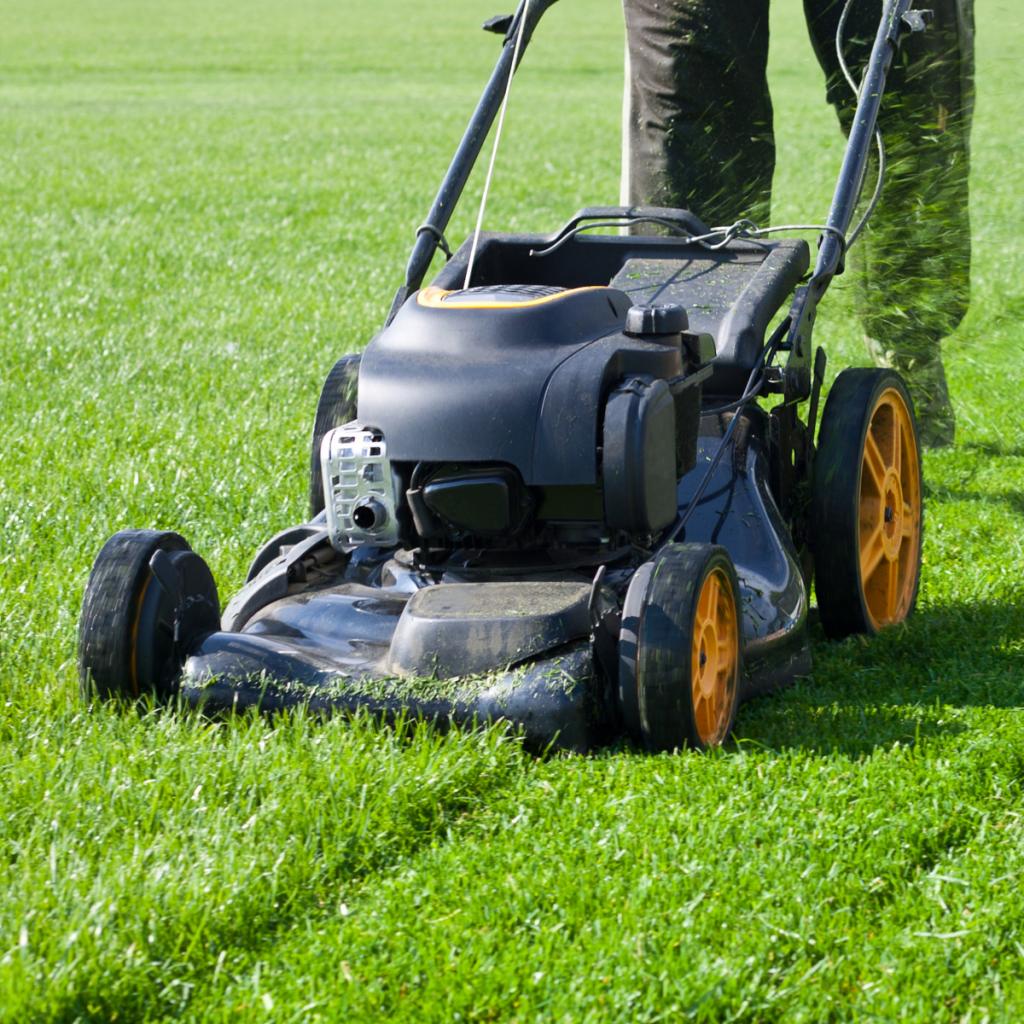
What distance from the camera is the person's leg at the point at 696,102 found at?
13.6 feet

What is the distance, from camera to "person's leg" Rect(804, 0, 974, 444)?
4402mm

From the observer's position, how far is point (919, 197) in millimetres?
4742

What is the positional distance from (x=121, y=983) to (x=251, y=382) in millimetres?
4127

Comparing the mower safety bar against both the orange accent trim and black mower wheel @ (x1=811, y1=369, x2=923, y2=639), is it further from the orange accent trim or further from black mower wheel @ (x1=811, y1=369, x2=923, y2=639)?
black mower wheel @ (x1=811, y1=369, x2=923, y2=639)

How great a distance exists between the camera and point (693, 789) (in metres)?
2.56

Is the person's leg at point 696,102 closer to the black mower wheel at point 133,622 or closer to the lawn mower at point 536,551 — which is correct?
the lawn mower at point 536,551

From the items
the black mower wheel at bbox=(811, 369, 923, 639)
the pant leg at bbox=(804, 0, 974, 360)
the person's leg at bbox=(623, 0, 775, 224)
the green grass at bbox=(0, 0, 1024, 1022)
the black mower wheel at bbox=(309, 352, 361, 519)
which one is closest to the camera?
the green grass at bbox=(0, 0, 1024, 1022)

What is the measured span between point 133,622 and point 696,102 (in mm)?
2029

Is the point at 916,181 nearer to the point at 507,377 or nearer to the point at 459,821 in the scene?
the point at 507,377

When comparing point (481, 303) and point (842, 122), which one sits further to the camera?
point (842, 122)

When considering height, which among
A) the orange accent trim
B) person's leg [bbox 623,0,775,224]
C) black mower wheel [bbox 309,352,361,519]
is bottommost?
black mower wheel [bbox 309,352,361,519]

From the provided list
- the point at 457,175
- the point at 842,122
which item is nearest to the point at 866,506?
the point at 457,175

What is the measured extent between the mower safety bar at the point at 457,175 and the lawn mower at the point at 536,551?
664 mm

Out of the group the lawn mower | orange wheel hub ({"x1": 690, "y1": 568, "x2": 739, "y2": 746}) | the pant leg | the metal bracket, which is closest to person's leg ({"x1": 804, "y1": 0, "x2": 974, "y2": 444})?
the pant leg
